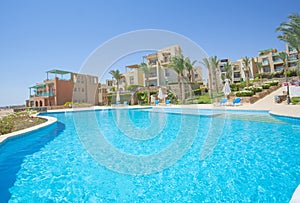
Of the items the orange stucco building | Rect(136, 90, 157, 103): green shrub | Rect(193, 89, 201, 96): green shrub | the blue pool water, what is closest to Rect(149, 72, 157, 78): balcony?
Rect(136, 90, 157, 103): green shrub

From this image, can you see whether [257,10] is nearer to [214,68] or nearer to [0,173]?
[0,173]

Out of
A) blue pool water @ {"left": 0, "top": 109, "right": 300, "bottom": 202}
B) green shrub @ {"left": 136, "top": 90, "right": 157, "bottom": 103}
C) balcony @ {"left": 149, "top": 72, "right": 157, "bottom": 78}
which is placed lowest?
blue pool water @ {"left": 0, "top": 109, "right": 300, "bottom": 202}

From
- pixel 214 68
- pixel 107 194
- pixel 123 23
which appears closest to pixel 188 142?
pixel 107 194

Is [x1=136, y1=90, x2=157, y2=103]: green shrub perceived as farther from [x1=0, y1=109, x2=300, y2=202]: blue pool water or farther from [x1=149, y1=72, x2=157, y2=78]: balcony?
[x1=0, y1=109, x2=300, y2=202]: blue pool water

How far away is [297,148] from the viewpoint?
5.06 meters

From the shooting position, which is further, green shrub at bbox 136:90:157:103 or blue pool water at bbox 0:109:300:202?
green shrub at bbox 136:90:157:103

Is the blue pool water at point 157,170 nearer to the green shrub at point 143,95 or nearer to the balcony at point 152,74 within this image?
the green shrub at point 143,95

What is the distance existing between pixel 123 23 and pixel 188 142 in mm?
11221

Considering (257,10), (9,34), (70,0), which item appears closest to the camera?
(70,0)

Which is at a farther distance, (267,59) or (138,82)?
(267,59)

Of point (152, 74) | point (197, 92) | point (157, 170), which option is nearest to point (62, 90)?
point (152, 74)

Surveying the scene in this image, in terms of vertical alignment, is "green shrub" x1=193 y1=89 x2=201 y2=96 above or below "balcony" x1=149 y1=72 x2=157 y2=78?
below

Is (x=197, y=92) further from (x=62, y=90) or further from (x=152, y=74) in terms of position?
(x=62, y=90)

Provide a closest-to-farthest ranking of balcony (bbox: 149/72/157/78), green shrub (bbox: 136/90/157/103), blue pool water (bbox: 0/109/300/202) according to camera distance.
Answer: blue pool water (bbox: 0/109/300/202), green shrub (bbox: 136/90/157/103), balcony (bbox: 149/72/157/78)
